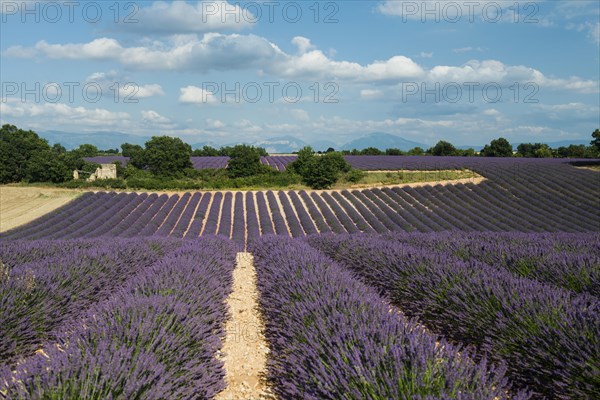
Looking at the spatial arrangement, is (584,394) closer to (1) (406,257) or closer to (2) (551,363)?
(2) (551,363)

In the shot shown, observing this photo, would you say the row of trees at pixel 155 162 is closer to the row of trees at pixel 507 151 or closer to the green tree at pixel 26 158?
the green tree at pixel 26 158

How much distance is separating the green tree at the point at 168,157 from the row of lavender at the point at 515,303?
3803 centimetres

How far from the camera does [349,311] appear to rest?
13.8 ft

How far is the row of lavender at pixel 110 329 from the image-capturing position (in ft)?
9.57

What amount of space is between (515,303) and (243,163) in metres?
38.3

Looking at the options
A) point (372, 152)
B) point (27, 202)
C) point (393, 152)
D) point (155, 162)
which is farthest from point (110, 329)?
point (372, 152)

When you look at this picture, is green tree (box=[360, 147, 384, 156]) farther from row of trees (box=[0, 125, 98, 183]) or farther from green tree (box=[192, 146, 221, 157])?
→ row of trees (box=[0, 125, 98, 183])

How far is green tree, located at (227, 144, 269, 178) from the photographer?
4125 cm

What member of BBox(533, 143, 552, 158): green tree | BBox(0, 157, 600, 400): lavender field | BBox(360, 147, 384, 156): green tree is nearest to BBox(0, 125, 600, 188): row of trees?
BBox(533, 143, 552, 158): green tree

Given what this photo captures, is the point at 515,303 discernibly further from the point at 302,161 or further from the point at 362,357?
the point at 302,161

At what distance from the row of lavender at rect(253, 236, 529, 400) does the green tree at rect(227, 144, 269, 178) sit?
3642cm

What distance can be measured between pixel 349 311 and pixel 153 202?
25216 millimetres

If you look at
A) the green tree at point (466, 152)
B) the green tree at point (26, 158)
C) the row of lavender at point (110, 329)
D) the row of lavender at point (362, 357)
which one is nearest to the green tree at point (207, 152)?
the green tree at point (26, 158)

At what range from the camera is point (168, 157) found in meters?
44.1
